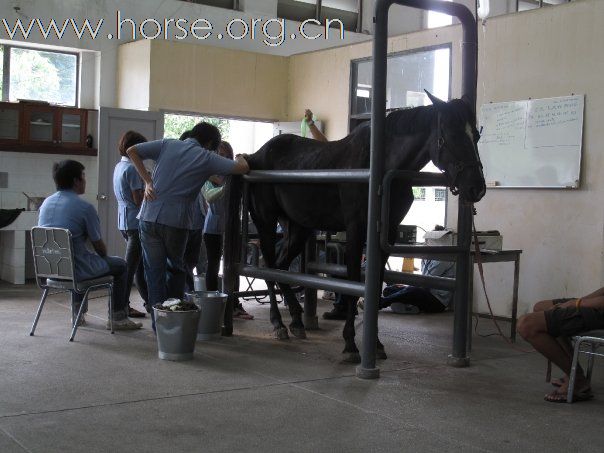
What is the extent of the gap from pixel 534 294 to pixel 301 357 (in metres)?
3.13

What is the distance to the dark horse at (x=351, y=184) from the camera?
4.86 metres

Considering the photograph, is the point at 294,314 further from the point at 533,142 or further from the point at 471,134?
the point at 533,142

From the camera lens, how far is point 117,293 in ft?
20.7

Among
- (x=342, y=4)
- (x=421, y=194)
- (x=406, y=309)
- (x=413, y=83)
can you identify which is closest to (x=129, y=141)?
(x=406, y=309)

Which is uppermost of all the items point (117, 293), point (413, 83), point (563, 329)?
point (413, 83)

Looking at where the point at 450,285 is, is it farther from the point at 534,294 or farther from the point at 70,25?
the point at 70,25

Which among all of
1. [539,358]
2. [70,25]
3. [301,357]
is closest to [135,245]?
[301,357]

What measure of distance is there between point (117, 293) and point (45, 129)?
4436mm

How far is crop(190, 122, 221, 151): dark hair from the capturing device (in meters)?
5.77

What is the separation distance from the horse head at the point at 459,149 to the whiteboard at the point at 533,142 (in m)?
2.62

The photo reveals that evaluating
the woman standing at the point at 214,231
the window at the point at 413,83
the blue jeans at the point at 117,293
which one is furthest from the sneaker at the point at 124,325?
the window at the point at 413,83

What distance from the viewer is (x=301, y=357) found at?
5422 mm

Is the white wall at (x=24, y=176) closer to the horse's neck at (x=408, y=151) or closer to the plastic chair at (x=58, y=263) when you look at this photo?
the plastic chair at (x=58, y=263)

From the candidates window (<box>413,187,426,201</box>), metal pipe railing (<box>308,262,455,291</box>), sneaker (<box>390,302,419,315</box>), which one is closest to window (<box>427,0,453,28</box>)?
window (<box>413,187,426,201</box>)
